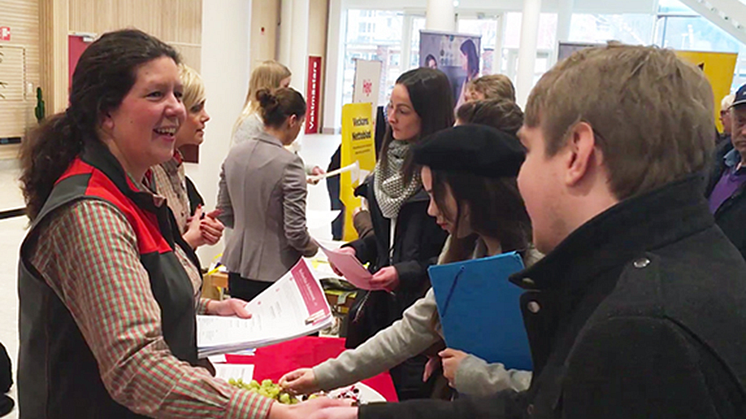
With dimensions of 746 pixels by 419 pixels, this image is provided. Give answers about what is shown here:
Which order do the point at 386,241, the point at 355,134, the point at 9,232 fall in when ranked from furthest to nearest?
the point at 9,232 < the point at 355,134 < the point at 386,241

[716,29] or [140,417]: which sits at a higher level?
[716,29]

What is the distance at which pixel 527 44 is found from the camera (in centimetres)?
1314

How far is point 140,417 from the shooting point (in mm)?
1282

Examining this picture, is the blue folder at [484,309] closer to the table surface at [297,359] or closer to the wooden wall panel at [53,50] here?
the table surface at [297,359]

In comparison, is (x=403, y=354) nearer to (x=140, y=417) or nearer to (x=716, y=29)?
(x=140, y=417)

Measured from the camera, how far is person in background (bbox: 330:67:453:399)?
2.29 metres

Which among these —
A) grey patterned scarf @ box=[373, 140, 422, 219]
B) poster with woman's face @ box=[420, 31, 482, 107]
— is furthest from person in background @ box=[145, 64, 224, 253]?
poster with woman's face @ box=[420, 31, 482, 107]

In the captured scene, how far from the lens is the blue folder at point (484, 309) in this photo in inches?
54.7

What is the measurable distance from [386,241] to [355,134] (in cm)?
269

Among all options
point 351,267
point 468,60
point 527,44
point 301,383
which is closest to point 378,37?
point 527,44

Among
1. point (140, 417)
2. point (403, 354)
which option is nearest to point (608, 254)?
point (140, 417)

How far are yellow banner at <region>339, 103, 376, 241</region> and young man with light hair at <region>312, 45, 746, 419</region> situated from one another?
3.95 m

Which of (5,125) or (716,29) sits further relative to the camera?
(716,29)

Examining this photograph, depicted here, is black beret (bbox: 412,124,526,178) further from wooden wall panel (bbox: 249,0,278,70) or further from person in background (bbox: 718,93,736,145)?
wooden wall panel (bbox: 249,0,278,70)
